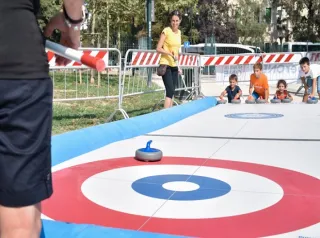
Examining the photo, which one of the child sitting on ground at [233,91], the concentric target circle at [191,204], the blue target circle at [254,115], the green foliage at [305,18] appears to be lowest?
the concentric target circle at [191,204]

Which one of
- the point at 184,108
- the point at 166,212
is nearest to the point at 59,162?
the point at 166,212

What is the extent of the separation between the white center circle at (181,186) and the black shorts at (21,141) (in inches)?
74.2

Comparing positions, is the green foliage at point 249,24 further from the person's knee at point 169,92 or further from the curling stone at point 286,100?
the person's knee at point 169,92

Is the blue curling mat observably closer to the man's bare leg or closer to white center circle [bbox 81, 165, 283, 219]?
white center circle [bbox 81, 165, 283, 219]

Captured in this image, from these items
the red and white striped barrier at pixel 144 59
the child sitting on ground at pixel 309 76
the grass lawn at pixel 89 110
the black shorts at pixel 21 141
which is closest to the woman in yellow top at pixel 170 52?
the red and white striped barrier at pixel 144 59

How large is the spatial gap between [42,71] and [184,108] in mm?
5892

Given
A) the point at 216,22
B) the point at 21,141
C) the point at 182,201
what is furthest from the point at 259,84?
the point at 216,22

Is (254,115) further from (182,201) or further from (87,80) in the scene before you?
(182,201)

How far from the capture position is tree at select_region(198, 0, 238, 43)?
42406 millimetres

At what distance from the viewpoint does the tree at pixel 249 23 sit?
52.1 meters

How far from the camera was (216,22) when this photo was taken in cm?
4372

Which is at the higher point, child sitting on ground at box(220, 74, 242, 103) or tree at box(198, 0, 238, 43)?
tree at box(198, 0, 238, 43)

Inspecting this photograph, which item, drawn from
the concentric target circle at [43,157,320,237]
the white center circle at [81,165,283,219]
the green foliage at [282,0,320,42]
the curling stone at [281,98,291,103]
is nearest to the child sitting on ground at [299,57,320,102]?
the curling stone at [281,98,291,103]

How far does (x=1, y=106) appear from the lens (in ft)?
4.42
